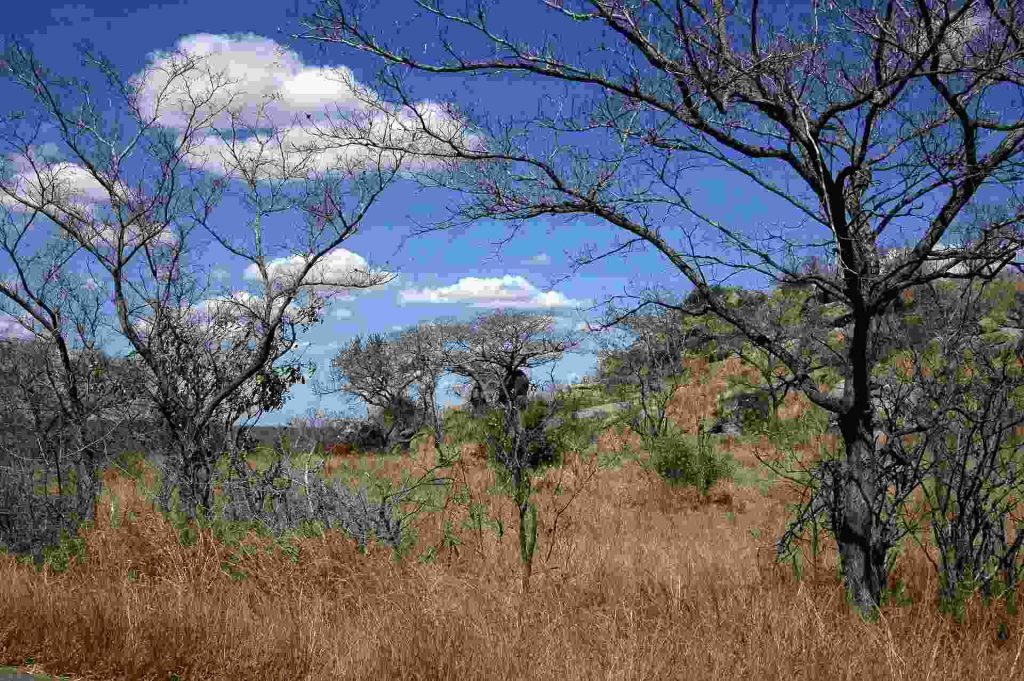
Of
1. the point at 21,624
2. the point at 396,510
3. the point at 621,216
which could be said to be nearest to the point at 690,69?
the point at 621,216

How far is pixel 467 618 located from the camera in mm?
4637

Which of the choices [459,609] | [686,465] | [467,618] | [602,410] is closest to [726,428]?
[602,410]

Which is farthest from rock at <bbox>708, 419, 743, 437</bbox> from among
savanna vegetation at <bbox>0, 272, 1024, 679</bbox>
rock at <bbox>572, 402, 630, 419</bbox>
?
savanna vegetation at <bbox>0, 272, 1024, 679</bbox>

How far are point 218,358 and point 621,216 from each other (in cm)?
593

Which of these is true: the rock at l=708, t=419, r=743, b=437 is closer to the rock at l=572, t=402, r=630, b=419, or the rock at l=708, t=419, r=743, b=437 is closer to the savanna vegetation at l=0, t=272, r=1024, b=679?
the rock at l=572, t=402, r=630, b=419

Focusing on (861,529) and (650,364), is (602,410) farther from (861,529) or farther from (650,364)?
(861,529)

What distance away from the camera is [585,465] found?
1695 centimetres

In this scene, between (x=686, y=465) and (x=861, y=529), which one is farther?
(x=686, y=465)

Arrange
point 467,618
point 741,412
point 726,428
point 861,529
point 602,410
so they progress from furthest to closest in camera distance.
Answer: point 602,410
point 741,412
point 726,428
point 861,529
point 467,618

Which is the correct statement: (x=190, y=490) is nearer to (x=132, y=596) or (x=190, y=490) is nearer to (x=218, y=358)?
(x=218, y=358)

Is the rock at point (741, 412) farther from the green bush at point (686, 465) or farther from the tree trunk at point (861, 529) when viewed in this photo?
the tree trunk at point (861, 529)

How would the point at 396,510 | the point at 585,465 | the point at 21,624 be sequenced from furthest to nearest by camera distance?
1. the point at 585,465
2. the point at 396,510
3. the point at 21,624

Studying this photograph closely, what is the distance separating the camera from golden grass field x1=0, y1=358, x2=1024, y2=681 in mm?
4098

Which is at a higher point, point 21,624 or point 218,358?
point 218,358
